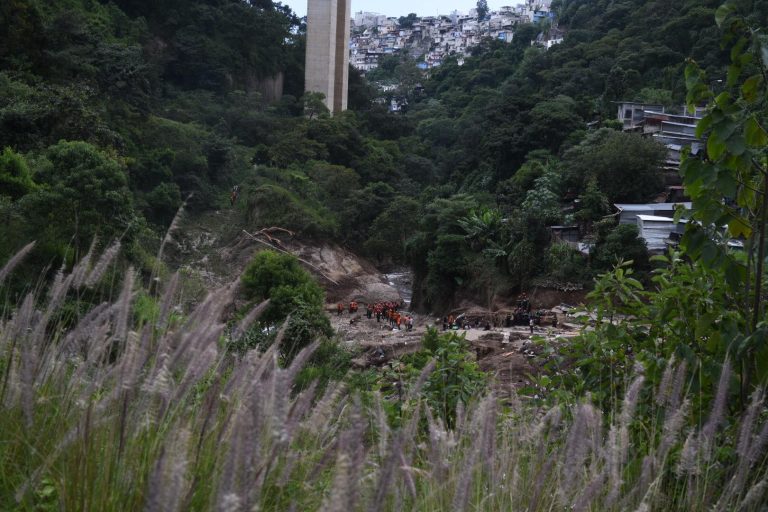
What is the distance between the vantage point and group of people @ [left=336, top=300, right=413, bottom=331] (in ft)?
73.5

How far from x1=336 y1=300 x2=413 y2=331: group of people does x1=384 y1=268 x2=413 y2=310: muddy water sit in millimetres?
2346

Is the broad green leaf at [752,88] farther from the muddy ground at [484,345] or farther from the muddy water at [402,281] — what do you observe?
the muddy water at [402,281]

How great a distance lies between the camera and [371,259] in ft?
106

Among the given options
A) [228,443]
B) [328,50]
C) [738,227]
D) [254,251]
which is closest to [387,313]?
[254,251]

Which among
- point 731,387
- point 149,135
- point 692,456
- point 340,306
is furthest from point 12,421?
point 149,135

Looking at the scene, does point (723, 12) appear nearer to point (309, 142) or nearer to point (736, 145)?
point (736, 145)

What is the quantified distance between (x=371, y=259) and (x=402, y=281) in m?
1.56

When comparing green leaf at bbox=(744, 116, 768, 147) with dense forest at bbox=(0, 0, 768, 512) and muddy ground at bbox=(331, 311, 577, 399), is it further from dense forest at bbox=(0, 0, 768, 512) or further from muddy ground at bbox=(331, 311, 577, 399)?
muddy ground at bbox=(331, 311, 577, 399)

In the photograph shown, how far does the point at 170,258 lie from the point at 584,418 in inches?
898

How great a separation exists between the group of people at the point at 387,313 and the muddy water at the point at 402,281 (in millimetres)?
2346

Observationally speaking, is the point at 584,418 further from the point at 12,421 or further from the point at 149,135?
the point at 149,135

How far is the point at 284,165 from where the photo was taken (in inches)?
1375

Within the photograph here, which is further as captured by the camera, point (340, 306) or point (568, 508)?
point (340, 306)

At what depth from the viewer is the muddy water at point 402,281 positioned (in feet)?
100
